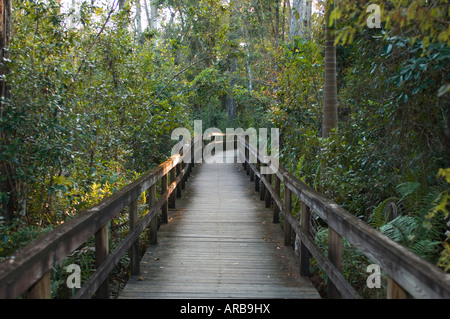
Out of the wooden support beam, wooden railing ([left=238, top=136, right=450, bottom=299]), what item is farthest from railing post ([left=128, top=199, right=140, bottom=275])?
the wooden support beam

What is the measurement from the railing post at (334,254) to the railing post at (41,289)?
2.10m

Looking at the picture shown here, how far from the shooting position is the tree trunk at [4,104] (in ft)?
17.7

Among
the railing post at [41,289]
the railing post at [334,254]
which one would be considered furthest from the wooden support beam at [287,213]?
the railing post at [41,289]

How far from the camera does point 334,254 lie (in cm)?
325

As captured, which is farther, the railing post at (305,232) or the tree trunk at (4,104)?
the tree trunk at (4,104)

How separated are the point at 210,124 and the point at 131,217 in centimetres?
2836

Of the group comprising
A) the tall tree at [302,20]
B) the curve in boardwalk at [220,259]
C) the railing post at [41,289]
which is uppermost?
the tall tree at [302,20]

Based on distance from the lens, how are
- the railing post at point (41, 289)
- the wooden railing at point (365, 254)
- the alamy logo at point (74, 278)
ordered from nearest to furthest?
the wooden railing at point (365, 254)
the railing post at point (41, 289)
the alamy logo at point (74, 278)

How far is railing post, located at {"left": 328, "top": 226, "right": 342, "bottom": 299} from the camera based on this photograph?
320cm

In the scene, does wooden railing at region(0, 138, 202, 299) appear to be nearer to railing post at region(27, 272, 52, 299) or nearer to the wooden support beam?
railing post at region(27, 272, 52, 299)

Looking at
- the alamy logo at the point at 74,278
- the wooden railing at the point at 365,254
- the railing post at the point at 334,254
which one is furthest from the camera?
the alamy logo at the point at 74,278

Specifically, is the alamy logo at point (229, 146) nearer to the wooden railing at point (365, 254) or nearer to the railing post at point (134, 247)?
the wooden railing at point (365, 254)

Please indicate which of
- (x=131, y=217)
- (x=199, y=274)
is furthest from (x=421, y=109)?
(x=131, y=217)

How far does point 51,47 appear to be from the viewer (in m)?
5.98
